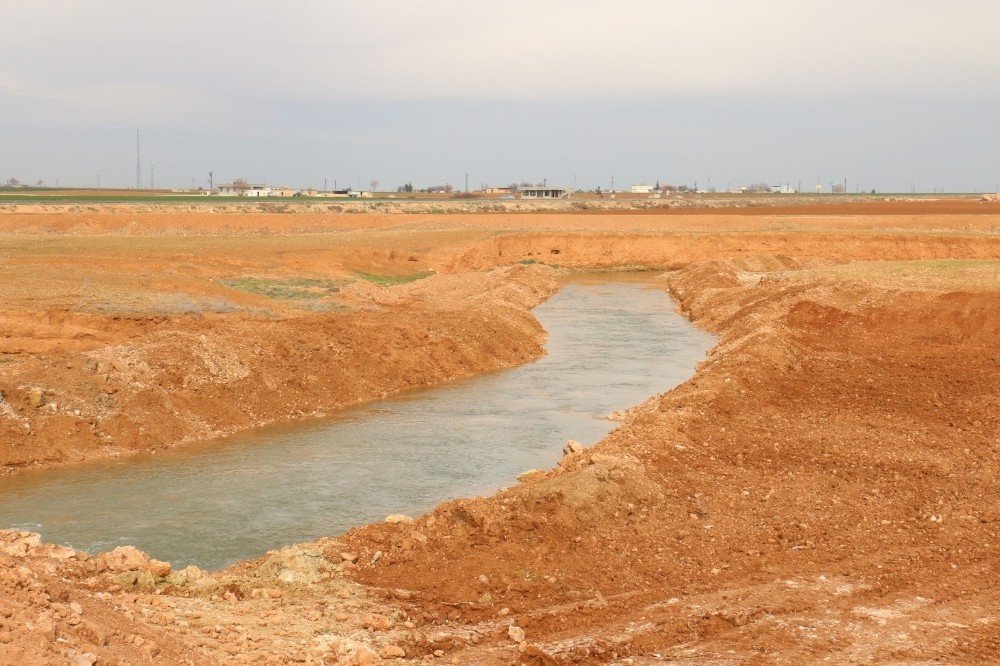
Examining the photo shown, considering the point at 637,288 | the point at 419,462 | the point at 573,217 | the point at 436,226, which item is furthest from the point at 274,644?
the point at 573,217

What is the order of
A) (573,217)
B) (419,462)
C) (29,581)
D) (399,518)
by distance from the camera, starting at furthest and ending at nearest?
1. (573,217)
2. (419,462)
3. (399,518)
4. (29,581)

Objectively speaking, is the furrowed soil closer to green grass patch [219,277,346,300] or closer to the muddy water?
green grass patch [219,277,346,300]

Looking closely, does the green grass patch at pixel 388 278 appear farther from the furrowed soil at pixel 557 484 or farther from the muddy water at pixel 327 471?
the muddy water at pixel 327 471

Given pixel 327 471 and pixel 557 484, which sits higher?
pixel 557 484

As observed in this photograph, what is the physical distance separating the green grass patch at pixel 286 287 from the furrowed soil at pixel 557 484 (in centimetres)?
21

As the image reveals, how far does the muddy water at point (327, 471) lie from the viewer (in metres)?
15.4

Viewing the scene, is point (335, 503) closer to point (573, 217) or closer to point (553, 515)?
point (553, 515)

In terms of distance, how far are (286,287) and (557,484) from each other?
24.0 metres

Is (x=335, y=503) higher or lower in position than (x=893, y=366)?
lower

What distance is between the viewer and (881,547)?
13180 millimetres

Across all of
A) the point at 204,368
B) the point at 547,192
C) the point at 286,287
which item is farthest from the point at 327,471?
the point at 547,192

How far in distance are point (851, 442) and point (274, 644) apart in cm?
1215

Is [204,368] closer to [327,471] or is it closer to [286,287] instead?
[327,471]

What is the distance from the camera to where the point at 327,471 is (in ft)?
62.2
